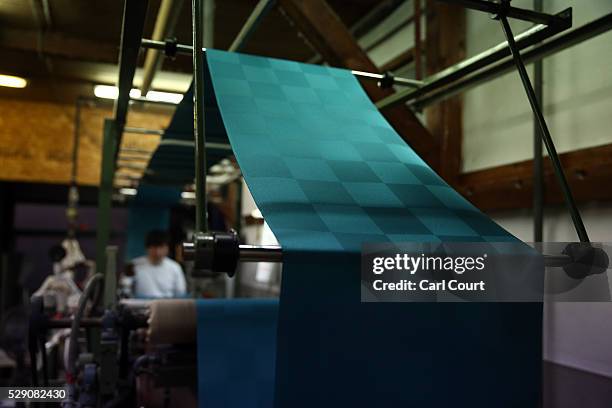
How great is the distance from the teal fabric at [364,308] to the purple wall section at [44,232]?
730cm

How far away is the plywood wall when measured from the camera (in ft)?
22.6

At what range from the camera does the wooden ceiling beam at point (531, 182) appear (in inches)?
76.2

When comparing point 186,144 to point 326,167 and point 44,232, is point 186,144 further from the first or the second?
point 44,232

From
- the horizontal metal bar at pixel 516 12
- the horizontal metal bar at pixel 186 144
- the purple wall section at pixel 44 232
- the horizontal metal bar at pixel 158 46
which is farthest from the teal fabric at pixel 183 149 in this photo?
the purple wall section at pixel 44 232

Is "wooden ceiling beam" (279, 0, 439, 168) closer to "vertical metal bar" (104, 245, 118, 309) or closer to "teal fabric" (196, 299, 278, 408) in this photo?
"teal fabric" (196, 299, 278, 408)

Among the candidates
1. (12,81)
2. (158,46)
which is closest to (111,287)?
(158,46)

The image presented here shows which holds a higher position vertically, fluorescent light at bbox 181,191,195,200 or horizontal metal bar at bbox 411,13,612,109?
horizontal metal bar at bbox 411,13,612,109

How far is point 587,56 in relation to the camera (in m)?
2.14

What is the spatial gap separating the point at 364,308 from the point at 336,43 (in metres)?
1.96

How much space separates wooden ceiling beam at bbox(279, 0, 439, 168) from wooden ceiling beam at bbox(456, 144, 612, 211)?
0.35 m

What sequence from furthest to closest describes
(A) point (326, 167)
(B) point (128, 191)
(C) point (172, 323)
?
(B) point (128, 191)
(C) point (172, 323)
(A) point (326, 167)

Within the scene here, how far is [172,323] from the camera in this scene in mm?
1815

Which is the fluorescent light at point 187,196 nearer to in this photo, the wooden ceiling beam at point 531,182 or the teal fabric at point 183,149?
the teal fabric at point 183,149

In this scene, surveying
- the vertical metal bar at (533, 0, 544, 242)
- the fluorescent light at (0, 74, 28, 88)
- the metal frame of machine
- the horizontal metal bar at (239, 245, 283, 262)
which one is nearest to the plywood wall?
the fluorescent light at (0, 74, 28, 88)
